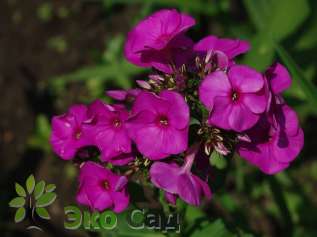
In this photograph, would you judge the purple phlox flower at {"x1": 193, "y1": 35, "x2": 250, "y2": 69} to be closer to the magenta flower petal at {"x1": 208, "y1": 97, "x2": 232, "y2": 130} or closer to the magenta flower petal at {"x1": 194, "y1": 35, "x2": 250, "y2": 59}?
the magenta flower petal at {"x1": 194, "y1": 35, "x2": 250, "y2": 59}

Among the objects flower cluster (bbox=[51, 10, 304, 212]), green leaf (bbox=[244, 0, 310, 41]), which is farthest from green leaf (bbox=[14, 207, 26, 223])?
green leaf (bbox=[244, 0, 310, 41])

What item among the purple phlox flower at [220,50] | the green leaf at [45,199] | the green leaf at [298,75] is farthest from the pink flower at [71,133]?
the green leaf at [298,75]

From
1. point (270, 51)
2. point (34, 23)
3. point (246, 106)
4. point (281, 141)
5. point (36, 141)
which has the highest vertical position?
point (246, 106)

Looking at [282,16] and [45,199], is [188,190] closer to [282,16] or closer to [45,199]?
[45,199]

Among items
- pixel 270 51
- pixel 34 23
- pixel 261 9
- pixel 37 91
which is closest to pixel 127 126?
pixel 270 51

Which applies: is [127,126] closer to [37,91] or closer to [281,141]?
[281,141]

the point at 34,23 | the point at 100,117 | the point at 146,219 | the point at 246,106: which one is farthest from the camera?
the point at 34,23
